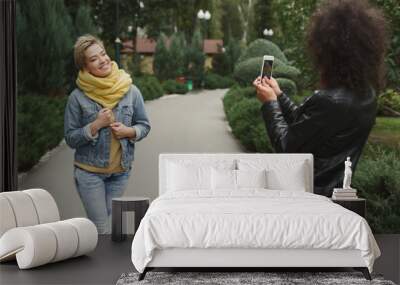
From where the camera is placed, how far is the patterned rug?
5.88 metres

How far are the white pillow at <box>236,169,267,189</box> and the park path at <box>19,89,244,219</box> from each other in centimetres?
109

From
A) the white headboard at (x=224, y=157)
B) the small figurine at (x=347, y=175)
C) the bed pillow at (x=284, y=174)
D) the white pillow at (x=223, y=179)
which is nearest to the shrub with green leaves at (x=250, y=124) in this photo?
the white headboard at (x=224, y=157)

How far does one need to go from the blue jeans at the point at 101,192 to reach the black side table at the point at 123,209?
27.3 inches

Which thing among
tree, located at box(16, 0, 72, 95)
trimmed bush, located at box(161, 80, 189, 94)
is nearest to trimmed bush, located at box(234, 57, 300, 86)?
trimmed bush, located at box(161, 80, 189, 94)

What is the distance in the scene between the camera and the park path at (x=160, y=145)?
28.6 ft

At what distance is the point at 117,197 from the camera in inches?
340

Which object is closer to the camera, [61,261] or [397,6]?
[61,261]

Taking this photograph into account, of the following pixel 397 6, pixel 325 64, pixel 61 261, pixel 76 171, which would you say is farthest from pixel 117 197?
pixel 397 6

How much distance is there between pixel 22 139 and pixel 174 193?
230cm

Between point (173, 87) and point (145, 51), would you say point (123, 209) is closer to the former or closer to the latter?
point (173, 87)

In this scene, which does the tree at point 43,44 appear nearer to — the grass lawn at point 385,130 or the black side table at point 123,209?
the black side table at point 123,209

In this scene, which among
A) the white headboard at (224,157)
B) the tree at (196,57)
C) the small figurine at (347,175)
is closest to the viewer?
the small figurine at (347,175)

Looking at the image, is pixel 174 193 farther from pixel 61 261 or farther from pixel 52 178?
pixel 52 178

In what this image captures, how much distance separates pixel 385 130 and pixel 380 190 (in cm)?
68
